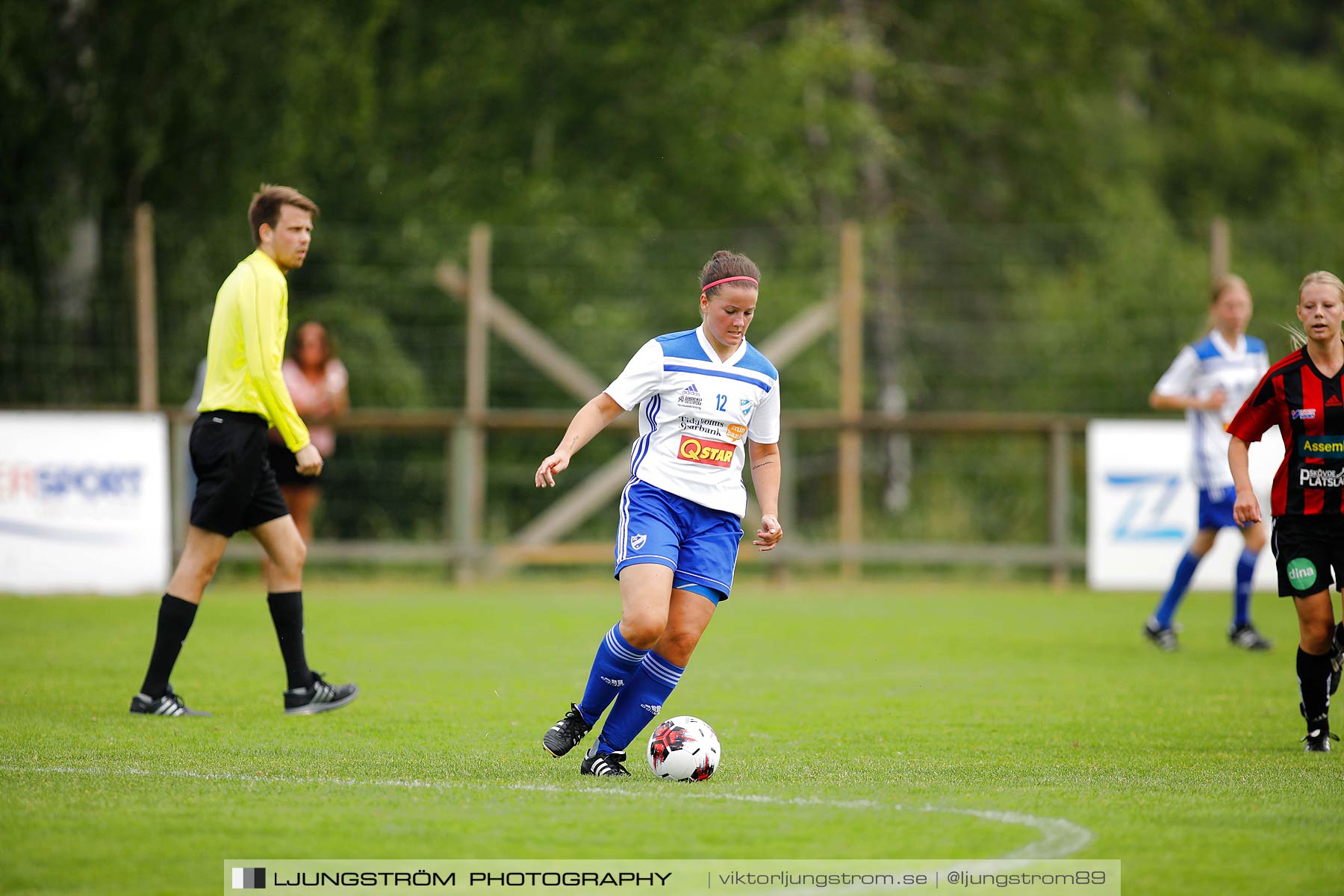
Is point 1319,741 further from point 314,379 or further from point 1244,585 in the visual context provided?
point 314,379

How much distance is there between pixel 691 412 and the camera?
18.5 ft

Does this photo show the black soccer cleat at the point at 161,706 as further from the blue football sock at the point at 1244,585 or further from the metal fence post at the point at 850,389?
the metal fence post at the point at 850,389

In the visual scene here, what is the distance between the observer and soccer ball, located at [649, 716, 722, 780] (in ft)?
17.6

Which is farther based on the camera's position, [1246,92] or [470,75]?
[1246,92]

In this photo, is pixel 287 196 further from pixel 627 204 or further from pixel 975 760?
pixel 627 204

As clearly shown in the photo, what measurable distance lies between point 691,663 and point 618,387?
3848mm

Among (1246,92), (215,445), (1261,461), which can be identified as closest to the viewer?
(215,445)

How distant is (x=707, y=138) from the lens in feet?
69.2

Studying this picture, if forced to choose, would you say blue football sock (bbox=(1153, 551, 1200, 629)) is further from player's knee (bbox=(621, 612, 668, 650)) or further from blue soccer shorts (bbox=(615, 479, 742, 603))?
player's knee (bbox=(621, 612, 668, 650))

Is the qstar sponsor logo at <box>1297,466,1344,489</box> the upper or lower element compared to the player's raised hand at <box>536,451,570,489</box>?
lower

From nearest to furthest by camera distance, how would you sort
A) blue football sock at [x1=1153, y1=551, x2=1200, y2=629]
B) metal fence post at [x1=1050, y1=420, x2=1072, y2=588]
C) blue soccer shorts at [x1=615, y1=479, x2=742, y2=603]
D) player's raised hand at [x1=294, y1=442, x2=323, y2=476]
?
blue soccer shorts at [x1=615, y1=479, x2=742, y2=603] → player's raised hand at [x1=294, y1=442, x2=323, y2=476] → blue football sock at [x1=1153, y1=551, x2=1200, y2=629] → metal fence post at [x1=1050, y1=420, x2=1072, y2=588]

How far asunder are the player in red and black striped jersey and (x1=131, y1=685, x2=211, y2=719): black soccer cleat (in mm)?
4466

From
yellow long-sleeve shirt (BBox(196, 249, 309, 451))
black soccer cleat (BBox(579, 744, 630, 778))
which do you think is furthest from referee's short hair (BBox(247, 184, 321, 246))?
black soccer cleat (BBox(579, 744, 630, 778))

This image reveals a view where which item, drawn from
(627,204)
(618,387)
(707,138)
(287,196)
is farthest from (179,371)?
(618,387)
